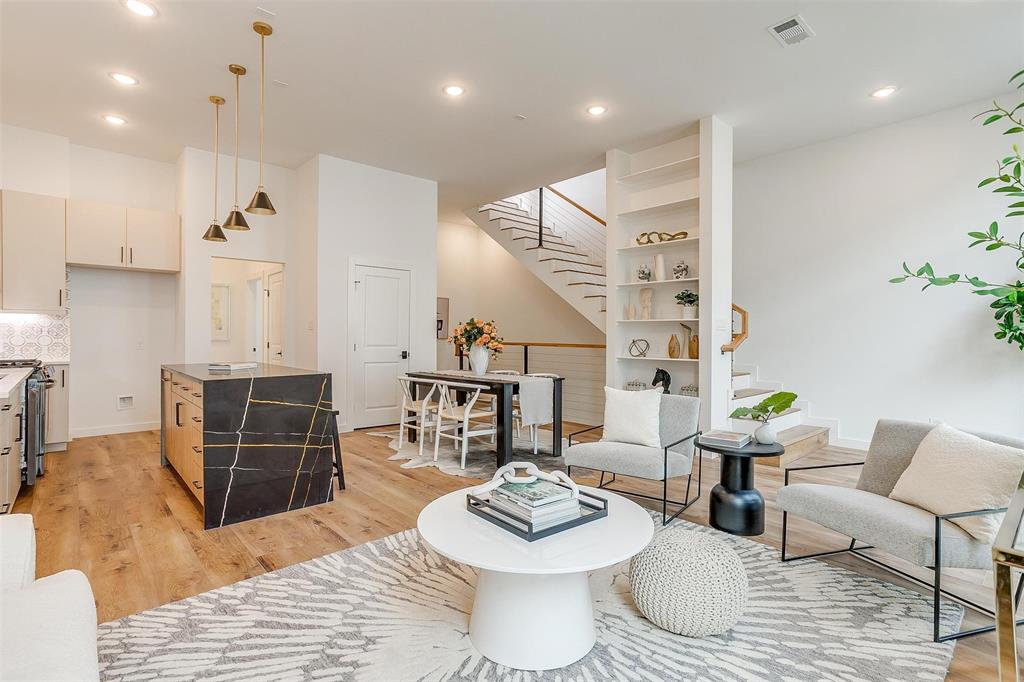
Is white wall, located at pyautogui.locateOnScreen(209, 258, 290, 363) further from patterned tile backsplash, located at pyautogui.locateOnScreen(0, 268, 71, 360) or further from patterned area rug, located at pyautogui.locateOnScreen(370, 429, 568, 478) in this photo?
patterned area rug, located at pyautogui.locateOnScreen(370, 429, 568, 478)

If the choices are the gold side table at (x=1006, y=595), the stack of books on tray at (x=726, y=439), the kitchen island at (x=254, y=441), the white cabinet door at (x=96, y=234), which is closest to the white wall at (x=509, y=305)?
the stack of books on tray at (x=726, y=439)

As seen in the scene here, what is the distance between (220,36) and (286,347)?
374 centimetres

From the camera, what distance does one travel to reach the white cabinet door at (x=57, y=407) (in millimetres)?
4777

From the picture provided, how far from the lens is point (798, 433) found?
5.12 meters

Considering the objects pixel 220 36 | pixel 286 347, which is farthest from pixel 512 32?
pixel 286 347

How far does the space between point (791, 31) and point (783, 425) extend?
12.0 ft

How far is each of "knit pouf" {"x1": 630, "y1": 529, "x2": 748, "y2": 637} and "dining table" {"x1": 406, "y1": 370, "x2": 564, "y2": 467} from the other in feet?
7.84

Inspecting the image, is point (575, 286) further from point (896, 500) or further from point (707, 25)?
point (896, 500)

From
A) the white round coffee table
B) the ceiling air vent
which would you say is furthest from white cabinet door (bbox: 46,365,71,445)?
the ceiling air vent

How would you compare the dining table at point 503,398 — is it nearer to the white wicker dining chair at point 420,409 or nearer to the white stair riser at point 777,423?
the white wicker dining chair at point 420,409

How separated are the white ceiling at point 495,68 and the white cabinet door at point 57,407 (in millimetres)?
2476

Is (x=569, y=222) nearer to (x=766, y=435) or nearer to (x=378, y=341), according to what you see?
(x=378, y=341)

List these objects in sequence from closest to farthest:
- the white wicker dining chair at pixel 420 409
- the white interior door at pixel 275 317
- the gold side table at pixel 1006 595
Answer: the gold side table at pixel 1006 595, the white wicker dining chair at pixel 420 409, the white interior door at pixel 275 317

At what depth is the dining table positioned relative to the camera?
4.35 metres
